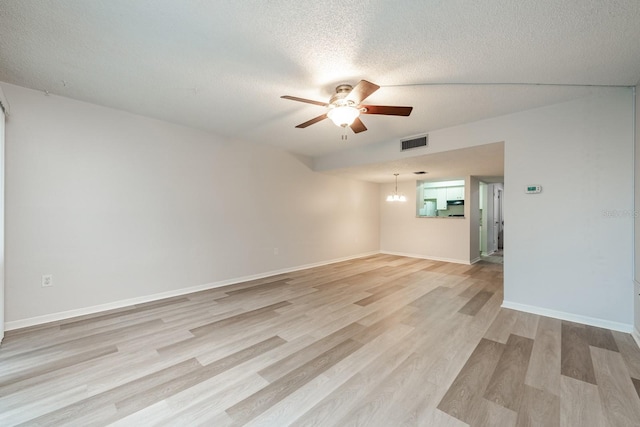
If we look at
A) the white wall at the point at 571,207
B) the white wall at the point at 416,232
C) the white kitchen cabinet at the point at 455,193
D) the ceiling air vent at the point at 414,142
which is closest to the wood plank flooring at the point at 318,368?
the white wall at the point at 571,207

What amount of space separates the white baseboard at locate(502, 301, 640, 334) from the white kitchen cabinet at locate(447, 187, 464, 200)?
17.2 ft

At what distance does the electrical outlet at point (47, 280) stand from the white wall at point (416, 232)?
706 centimetres

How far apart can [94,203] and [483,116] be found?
5151mm

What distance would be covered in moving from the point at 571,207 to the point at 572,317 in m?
1.28

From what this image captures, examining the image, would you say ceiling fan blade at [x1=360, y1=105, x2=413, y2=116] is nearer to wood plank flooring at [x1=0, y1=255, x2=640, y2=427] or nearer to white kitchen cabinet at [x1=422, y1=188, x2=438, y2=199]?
wood plank flooring at [x1=0, y1=255, x2=640, y2=427]

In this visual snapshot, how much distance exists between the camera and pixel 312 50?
6.66 feet

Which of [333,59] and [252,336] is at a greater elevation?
[333,59]

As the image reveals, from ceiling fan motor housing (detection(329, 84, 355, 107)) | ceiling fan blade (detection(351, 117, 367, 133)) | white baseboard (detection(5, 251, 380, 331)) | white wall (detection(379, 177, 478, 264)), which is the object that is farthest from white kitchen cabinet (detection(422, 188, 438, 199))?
ceiling fan motor housing (detection(329, 84, 355, 107))

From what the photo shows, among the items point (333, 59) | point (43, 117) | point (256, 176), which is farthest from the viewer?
point (256, 176)

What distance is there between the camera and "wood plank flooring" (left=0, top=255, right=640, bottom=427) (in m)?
1.54

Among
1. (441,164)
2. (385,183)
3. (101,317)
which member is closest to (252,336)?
(101,317)

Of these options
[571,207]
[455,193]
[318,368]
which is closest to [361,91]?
[318,368]

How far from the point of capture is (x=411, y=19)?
1719mm

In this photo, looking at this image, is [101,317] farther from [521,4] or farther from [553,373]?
[521,4]
